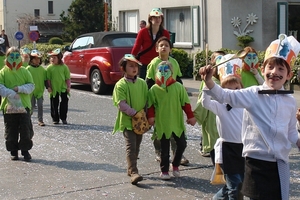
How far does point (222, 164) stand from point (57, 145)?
4.31 metres

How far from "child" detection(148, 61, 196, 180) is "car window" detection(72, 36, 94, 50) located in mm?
9778

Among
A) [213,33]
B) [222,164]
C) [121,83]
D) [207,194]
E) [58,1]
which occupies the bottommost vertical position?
[207,194]

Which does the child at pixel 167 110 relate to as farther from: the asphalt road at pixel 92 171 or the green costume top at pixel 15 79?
the green costume top at pixel 15 79

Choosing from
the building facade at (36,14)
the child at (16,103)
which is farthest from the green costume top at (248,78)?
the building facade at (36,14)

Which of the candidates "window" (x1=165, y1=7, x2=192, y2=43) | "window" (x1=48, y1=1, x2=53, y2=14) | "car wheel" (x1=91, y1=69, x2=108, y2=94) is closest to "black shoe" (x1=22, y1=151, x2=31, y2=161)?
"car wheel" (x1=91, y1=69, x2=108, y2=94)

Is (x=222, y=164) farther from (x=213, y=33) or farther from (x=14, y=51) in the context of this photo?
(x=213, y=33)

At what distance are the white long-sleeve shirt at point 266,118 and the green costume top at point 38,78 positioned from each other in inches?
279

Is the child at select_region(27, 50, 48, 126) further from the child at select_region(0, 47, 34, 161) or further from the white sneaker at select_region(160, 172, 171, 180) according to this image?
the white sneaker at select_region(160, 172, 171, 180)

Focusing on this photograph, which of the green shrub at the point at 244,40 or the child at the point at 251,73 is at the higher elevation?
the green shrub at the point at 244,40

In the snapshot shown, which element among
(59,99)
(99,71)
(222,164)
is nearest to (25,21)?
(99,71)

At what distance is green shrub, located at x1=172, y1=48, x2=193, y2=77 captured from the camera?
19531 millimetres

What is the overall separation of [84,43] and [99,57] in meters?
1.29

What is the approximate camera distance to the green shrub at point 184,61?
19531 millimetres

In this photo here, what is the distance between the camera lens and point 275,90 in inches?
161
